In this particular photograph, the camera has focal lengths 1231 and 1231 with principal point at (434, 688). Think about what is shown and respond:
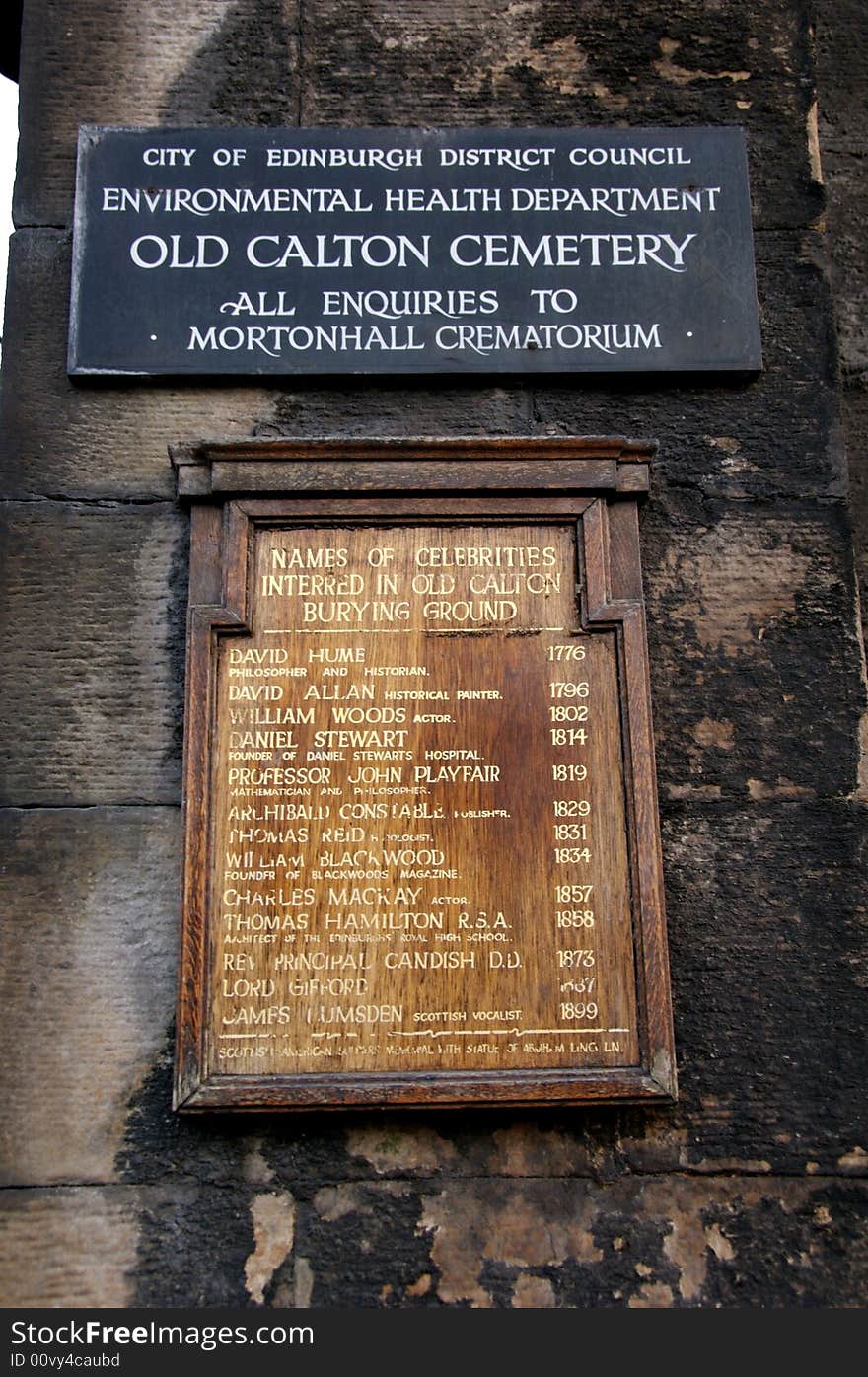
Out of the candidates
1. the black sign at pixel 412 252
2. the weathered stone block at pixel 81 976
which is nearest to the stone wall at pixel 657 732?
the weathered stone block at pixel 81 976

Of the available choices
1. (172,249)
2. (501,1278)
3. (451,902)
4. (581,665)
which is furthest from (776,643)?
(172,249)

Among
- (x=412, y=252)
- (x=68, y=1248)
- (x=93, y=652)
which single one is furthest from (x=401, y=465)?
(x=68, y=1248)

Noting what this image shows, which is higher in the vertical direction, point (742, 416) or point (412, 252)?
point (412, 252)

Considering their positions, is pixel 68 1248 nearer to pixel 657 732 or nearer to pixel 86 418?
pixel 657 732

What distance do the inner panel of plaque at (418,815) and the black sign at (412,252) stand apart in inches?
31.2

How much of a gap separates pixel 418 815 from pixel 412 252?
2.08 m

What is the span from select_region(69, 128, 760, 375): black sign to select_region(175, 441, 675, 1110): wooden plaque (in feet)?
1.55

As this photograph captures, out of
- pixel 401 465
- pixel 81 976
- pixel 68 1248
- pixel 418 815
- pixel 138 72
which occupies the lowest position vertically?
pixel 68 1248

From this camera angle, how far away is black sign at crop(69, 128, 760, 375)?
439cm

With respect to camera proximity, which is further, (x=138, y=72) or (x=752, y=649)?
(x=138, y=72)

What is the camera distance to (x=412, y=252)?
Result: 447cm

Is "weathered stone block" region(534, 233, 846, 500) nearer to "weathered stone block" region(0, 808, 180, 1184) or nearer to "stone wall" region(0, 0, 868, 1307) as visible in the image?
"stone wall" region(0, 0, 868, 1307)

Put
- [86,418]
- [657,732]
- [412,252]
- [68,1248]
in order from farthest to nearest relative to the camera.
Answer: [412,252]
[86,418]
[657,732]
[68,1248]

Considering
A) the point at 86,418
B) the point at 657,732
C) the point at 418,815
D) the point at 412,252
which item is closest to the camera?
the point at 418,815
